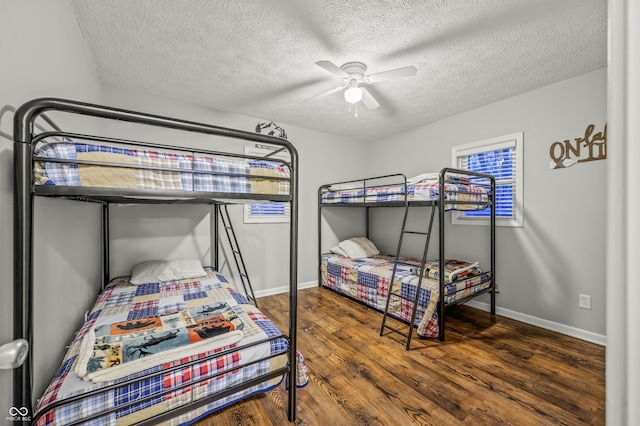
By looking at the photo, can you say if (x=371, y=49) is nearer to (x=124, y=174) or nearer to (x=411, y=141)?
(x=124, y=174)

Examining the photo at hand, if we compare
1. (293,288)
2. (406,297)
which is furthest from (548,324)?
(293,288)

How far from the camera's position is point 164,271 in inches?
107

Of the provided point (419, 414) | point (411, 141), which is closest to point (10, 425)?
point (419, 414)

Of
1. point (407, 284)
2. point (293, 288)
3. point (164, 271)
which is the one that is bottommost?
point (407, 284)

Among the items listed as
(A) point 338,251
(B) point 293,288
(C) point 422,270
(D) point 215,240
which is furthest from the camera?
(A) point 338,251

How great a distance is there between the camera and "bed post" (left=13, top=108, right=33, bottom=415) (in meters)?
0.96

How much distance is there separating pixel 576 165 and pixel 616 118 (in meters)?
2.99

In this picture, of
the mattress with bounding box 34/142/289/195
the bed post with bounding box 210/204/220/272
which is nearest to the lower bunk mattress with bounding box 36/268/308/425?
the mattress with bounding box 34/142/289/195

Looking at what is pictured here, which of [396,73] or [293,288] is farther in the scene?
[396,73]

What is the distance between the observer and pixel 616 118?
0.96 ft

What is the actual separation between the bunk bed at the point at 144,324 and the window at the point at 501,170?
2.54 meters

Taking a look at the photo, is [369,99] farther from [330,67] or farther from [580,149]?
[580,149]

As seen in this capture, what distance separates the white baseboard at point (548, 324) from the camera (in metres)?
2.43

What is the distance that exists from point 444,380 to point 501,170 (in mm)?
2270
